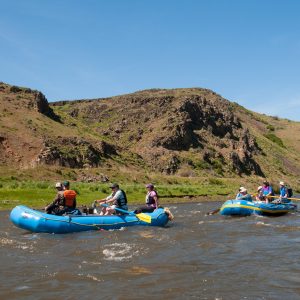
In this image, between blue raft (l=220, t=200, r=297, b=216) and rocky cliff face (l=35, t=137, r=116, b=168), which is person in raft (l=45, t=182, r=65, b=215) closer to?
blue raft (l=220, t=200, r=297, b=216)

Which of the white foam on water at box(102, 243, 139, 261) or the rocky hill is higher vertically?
the rocky hill

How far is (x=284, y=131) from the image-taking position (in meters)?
151

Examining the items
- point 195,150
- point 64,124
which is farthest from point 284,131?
point 64,124

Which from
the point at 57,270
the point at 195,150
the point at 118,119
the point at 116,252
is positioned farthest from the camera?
the point at 118,119

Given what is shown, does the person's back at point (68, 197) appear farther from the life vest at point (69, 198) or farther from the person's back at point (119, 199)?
the person's back at point (119, 199)

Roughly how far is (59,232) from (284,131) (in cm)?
14383

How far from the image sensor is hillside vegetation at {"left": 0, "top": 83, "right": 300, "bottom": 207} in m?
57.3

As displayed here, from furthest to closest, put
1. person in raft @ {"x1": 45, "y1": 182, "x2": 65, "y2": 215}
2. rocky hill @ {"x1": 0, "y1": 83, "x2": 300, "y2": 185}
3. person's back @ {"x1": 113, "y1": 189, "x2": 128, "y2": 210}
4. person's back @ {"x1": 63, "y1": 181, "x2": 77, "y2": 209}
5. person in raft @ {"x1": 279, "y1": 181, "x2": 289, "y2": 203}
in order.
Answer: rocky hill @ {"x1": 0, "y1": 83, "x2": 300, "y2": 185}, person in raft @ {"x1": 279, "y1": 181, "x2": 289, "y2": 203}, person's back @ {"x1": 113, "y1": 189, "x2": 128, "y2": 210}, person in raft @ {"x1": 45, "y1": 182, "x2": 65, "y2": 215}, person's back @ {"x1": 63, "y1": 181, "x2": 77, "y2": 209}


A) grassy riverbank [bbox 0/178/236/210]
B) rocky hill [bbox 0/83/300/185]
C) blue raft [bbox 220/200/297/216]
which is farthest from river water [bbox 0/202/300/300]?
rocky hill [bbox 0/83/300/185]

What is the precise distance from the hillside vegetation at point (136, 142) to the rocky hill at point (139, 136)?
14cm

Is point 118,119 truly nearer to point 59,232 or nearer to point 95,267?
point 59,232

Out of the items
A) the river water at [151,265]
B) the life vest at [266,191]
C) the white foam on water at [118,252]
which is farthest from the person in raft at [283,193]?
the white foam on water at [118,252]

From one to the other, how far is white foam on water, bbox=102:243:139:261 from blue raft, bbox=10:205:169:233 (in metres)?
3.30

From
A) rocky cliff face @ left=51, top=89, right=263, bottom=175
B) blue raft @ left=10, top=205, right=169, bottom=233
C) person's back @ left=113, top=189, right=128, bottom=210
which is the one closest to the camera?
blue raft @ left=10, top=205, right=169, bottom=233
